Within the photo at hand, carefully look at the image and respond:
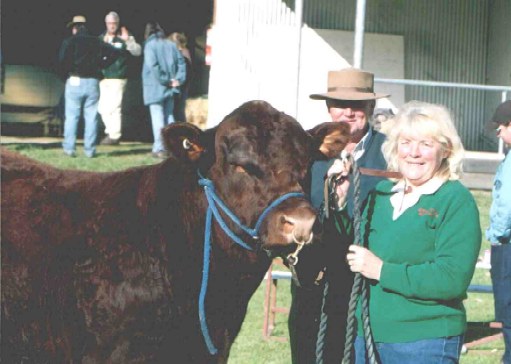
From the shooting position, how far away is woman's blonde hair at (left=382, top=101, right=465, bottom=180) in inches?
181

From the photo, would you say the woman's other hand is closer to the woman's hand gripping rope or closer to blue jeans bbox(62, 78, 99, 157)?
the woman's hand gripping rope

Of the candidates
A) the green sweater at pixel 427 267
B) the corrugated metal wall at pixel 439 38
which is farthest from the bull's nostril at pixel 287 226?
the corrugated metal wall at pixel 439 38

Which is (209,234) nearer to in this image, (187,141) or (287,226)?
(187,141)

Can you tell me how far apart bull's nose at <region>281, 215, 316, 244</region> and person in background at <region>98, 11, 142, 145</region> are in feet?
42.1

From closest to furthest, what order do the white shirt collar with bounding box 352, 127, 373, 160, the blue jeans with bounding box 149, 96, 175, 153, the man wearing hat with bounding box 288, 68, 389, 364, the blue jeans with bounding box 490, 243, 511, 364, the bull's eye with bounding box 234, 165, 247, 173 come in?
the bull's eye with bounding box 234, 165, 247, 173, the man wearing hat with bounding box 288, 68, 389, 364, the white shirt collar with bounding box 352, 127, 373, 160, the blue jeans with bounding box 490, 243, 511, 364, the blue jeans with bounding box 149, 96, 175, 153

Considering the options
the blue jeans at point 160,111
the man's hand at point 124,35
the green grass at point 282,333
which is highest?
the man's hand at point 124,35

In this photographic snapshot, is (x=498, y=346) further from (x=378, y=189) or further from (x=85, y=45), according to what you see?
(x=85, y=45)

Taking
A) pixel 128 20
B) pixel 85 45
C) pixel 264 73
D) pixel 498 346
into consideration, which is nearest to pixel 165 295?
pixel 498 346

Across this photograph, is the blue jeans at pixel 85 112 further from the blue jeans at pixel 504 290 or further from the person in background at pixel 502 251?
→ the blue jeans at pixel 504 290

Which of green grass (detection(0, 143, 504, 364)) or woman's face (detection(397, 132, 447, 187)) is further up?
woman's face (detection(397, 132, 447, 187))

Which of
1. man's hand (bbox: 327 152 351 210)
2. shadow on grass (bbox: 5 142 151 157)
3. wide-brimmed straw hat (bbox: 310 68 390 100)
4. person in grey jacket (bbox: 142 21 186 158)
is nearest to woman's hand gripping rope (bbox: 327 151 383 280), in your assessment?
man's hand (bbox: 327 152 351 210)

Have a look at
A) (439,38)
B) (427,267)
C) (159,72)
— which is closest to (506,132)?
(427,267)

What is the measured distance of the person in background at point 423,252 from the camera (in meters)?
4.47

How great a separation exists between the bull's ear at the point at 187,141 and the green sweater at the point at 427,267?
92 centimetres
